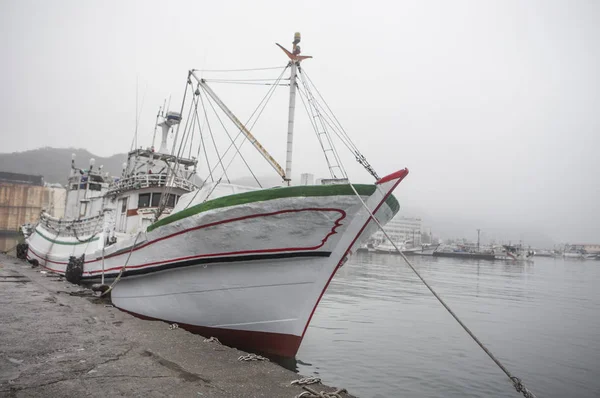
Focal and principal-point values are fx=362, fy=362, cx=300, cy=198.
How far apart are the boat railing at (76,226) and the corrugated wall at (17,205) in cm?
5411

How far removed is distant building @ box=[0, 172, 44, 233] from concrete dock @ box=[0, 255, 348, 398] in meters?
70.2

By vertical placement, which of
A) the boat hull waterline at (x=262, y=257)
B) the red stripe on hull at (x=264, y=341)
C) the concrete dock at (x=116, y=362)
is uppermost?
the boat hull waterline at (x=262, y=257)

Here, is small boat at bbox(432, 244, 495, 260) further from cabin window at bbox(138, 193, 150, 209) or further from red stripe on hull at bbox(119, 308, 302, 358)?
red stripe on hull at bbox(119, 308, 302, 358)

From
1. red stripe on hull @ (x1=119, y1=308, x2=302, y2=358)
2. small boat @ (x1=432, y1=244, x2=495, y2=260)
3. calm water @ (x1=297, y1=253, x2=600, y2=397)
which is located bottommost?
small boat @ (x1=432, y1=244, x2=495, y2=260)

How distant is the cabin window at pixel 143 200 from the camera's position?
13.6 m

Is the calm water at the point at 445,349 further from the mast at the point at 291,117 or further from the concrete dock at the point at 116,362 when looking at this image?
the mast at the point at 291,117

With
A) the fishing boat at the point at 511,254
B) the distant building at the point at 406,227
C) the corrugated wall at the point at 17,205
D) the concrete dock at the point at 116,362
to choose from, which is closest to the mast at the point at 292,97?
Answer: the concrete dock at the point at 116,362

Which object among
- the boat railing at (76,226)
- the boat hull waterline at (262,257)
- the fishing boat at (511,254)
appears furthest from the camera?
the fishing boat at (511,254)

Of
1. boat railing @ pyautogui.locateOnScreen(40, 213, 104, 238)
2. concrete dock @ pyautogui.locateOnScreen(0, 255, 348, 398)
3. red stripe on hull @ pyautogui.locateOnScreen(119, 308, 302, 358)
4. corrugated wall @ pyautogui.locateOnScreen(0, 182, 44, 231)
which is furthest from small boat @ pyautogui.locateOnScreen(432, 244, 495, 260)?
concrete dock @ pyautogui.locateOnScreen(0, 255, 348, 398)

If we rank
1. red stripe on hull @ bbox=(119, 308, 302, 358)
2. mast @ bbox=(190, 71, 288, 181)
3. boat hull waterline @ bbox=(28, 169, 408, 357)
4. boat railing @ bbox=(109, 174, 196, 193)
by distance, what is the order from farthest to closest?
boat railing @ bbox=(109, 174, 196, 193) → mast @ bbox=(190, 71, 288, 181) → red stripe on hull @ bbox=(119, 308, 302, 358) → boat hull waterline @ bbox=(28, 169, 408, 357)

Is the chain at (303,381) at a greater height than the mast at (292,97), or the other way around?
the mast at (292,97)

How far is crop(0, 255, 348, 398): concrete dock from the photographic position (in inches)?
166

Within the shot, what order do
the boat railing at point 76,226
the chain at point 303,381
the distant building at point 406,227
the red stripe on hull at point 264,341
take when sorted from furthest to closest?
the distant building at point 406,227 < the boat railing at point 76,226 < the red stripe on hull at point 264,341 < the chain at point 303,381

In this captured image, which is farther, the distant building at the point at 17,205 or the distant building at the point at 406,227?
the distant building at the point at 406,227
